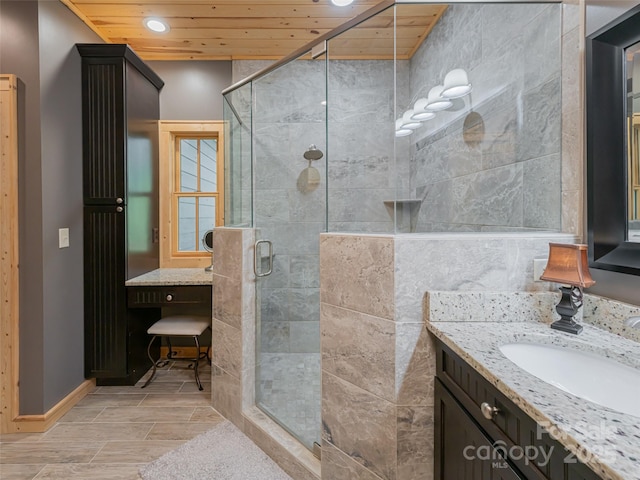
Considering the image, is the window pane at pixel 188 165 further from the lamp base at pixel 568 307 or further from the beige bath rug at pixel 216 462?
the lamp base at pixel 568 307

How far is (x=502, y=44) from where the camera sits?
5.53 ft

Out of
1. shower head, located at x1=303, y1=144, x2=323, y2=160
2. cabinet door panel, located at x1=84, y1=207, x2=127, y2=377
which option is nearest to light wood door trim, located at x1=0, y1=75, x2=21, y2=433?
cabinet door panel, located at x1=84, y1=207, x2=127, y2=377

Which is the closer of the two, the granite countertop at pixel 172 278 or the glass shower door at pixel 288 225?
the glass shower door at pixel 288 225

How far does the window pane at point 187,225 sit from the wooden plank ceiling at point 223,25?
132 cm

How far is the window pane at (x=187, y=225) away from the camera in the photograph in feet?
10.3

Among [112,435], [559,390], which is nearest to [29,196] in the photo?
[112,435]

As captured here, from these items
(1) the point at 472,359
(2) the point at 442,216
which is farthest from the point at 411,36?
(1) the point at 472,359

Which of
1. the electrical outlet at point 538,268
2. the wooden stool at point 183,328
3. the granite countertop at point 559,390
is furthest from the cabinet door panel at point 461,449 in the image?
the wooden stool at point 183,328

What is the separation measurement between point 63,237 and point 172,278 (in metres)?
0.75

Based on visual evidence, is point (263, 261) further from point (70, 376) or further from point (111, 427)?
point (70, 376)

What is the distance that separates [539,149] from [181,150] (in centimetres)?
284

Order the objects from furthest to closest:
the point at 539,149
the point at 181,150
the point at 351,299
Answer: the point at 181,150
the point at 539,149
the point at 351,299

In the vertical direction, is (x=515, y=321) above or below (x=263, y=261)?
below

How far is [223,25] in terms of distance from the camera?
254cm
